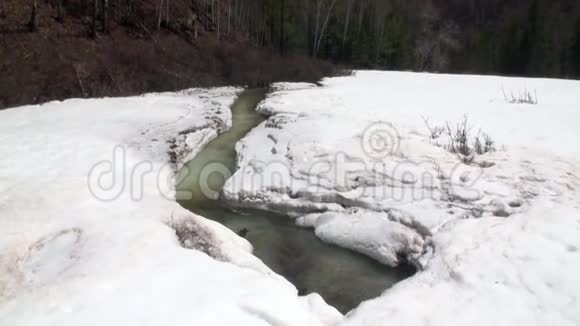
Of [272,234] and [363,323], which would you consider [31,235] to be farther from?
[363,323]

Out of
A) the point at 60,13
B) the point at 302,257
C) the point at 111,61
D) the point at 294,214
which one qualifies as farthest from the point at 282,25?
the point at 302,257

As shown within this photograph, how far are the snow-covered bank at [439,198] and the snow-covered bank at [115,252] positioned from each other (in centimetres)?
107

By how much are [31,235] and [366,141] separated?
5.65 metres

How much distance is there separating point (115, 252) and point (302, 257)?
2155 mm

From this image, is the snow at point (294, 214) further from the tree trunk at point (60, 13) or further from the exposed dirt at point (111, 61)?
the tree trunk at point (60, 13)

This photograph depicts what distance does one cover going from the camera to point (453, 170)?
598cm

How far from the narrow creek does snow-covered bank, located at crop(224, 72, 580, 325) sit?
20cm

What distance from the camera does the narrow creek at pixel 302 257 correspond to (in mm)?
4137

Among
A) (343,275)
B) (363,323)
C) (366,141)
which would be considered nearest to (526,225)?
(343,275)

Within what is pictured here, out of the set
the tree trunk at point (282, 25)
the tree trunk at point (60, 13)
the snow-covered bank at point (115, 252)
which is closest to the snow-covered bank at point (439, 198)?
the snow-covered bank at point (115, 252)

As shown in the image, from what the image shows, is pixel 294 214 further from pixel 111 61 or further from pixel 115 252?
pixel 111 61

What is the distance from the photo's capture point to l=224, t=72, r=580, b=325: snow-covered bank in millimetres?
3363

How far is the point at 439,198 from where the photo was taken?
5.39 metres

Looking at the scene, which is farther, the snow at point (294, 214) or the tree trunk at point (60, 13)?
the tree trunk at point (60, 13)
